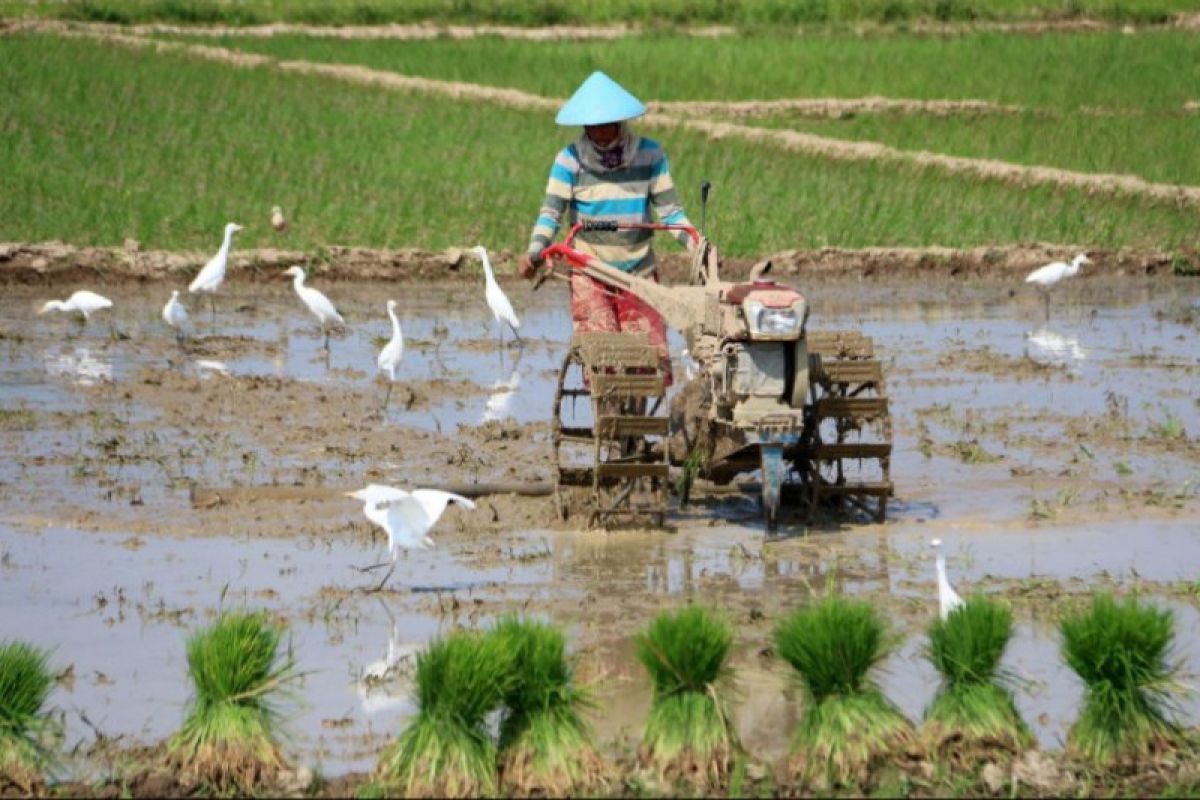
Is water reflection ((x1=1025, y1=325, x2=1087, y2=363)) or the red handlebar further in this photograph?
water reflection ((x1=1025, y1=325, x2=1087, y2=363))

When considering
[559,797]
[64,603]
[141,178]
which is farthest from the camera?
[141,178]

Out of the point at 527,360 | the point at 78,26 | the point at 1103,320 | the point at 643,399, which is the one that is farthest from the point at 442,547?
the point at 78,26

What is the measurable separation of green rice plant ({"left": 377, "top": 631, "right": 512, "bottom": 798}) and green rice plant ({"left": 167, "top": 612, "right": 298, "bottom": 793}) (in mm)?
401

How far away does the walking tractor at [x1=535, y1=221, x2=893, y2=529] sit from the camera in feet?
27.6

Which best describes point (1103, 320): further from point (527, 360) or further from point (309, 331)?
point (309, 331)

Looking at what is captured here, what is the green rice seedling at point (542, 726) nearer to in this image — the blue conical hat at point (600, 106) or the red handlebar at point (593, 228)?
the red handlebar at point (593, 228)

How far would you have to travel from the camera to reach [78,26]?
3161cm

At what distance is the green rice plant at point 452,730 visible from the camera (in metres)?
5.51

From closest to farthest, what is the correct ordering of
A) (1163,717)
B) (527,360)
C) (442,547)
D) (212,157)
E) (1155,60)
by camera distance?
(1163,717), (442,547), (527,360), (212,157), (1155,60)

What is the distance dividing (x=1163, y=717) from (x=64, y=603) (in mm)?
4295

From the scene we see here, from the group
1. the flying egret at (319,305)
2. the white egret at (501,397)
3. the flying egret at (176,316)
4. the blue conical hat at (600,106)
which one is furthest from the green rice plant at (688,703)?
the flying egret at (176,316)

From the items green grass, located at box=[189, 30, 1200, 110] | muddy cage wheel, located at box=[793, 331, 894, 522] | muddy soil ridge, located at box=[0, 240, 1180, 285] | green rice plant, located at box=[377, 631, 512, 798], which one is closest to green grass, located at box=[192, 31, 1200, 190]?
green grass, located at box=[189, 30, 1200, 110]

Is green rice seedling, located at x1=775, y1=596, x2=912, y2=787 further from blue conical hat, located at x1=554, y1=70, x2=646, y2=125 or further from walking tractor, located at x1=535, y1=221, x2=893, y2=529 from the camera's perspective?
blue conical hat, located at x1=554, y1=70, x2=646, y2=125

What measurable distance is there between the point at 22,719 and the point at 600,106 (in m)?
4.39
